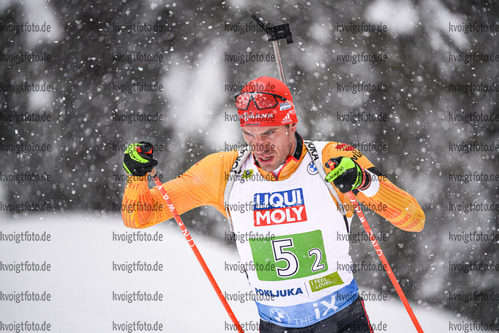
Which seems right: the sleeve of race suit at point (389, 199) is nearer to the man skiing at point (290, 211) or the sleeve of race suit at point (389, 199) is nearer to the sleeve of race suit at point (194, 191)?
the man skiing at point (290, 211)

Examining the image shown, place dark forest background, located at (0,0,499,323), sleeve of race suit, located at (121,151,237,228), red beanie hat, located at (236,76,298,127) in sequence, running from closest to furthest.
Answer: red beanie hat, located at (236,76,298,127), sleeve of race suit, located at (121,151,237,228), dark forest background, located at (0,0,499,323)

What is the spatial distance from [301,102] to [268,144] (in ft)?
4.95

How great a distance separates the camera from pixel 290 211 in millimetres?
2338

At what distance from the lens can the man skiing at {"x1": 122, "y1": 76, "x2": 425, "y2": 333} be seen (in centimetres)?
228

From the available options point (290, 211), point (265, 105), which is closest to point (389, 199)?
point (290, 211)

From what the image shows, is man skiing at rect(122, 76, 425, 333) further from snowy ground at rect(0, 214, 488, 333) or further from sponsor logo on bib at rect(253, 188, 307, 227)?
snowy ground at rect(0, 214, 488, 333)

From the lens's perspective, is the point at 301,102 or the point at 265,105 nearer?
the point at 265,105

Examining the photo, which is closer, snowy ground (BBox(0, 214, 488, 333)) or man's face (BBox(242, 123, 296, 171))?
man's face (BBox(242, 123, 296, 171))

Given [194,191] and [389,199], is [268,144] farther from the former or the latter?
[389,199]

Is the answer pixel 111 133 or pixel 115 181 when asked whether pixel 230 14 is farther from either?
pixel 115 181

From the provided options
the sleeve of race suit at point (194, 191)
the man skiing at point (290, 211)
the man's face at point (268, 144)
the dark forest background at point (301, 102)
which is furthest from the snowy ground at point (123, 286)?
the man's face at point (268, 144)

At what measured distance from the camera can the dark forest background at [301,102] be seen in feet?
12.3

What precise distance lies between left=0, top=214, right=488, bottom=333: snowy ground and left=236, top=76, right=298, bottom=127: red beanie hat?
1793 mm

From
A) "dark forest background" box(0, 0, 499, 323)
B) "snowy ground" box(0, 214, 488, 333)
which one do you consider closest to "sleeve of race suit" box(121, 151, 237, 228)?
"dark forest background" box(0, 0, 499, 323)
